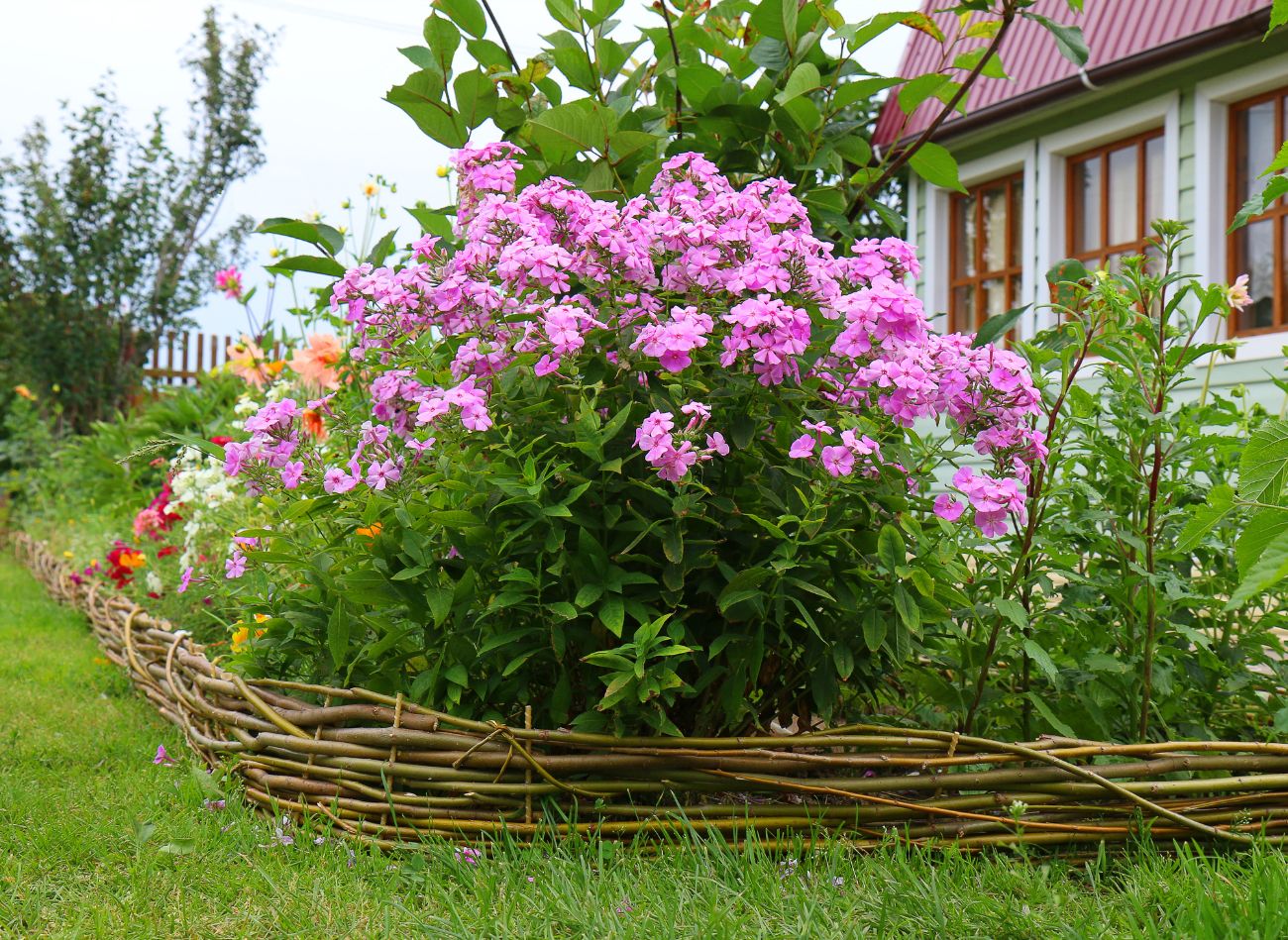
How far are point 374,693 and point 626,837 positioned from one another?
21.2 inches

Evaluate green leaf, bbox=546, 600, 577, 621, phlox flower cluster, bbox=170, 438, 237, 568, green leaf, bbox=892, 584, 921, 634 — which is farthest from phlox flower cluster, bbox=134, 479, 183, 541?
green leaf, bbox=892, 584, 921, 634

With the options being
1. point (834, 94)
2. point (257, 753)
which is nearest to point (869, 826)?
point (257, 753)

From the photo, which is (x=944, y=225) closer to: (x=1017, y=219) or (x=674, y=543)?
(x=1017, y=219)

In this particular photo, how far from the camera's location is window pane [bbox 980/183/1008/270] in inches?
290

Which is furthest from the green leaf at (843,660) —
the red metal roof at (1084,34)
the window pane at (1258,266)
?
the window pane at (1258,266)

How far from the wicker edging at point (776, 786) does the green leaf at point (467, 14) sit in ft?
4.72

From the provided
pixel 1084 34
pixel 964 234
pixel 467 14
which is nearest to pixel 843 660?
pixel 467 14

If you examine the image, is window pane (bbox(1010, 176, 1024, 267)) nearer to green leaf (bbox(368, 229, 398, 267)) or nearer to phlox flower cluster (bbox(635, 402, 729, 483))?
green leaf (bbox(368, 229, 398, 267))

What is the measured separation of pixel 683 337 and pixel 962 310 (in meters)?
6.51

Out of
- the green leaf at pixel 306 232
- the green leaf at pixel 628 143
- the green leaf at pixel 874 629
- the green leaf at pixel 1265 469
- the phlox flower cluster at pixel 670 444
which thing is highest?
the green leaf at pixel 628 143

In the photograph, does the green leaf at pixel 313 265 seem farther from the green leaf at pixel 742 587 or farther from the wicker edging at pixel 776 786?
the green leaf at pixel 742 587

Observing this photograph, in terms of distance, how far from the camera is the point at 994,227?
7.45m

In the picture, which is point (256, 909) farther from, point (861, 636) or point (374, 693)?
point (861, 636)

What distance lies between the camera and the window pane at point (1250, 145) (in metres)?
5.48
